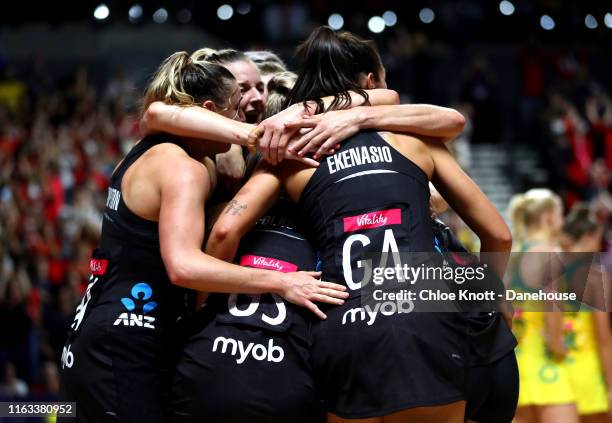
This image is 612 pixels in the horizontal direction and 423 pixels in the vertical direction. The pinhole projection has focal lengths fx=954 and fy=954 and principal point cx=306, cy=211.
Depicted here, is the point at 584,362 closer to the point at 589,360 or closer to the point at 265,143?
the point at 589,360

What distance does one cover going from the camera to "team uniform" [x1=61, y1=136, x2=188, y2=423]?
3.62m

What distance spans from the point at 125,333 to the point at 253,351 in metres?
0.53

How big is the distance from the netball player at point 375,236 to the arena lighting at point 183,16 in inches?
490

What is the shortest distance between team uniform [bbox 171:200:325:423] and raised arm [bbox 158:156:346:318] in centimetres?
9

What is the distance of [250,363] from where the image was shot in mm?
3447

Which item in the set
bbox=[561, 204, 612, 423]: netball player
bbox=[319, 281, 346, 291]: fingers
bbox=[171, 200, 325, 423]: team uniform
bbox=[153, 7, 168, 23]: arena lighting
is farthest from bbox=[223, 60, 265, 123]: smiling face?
bbox=[153, 7, 168, 23]: arena lighting

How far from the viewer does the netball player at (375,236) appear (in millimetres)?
3254

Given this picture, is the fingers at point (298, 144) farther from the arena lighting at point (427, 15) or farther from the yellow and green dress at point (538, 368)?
the arena lighting at point (427, 15)

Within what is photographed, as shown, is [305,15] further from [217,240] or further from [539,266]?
[217,240]

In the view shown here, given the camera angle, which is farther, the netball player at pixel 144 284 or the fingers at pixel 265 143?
the fingers at pixel 265 143

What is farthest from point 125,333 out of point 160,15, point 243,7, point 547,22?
point 547,22

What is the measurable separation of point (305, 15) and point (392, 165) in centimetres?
1348

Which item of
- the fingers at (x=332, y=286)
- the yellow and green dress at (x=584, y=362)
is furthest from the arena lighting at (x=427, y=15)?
the fingers at (x=332, y=286)

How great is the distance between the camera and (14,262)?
10680mm
